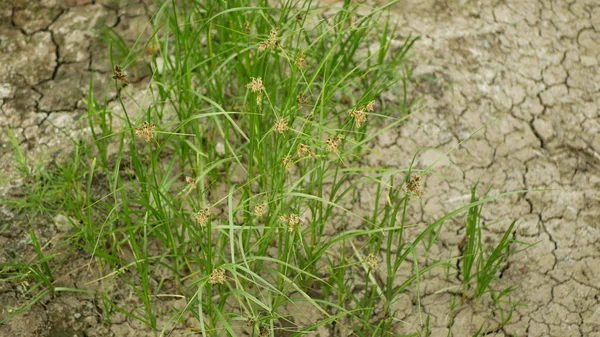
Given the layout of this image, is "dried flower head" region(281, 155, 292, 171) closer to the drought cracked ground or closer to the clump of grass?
the clump of grass

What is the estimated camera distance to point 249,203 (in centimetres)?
279

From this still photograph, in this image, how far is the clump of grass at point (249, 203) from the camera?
2492 millimetres

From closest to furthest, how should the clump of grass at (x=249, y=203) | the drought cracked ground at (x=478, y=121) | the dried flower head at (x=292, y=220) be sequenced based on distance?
the dried flower head at (x=292, y=220) < the clump of grass at (x=249, y=203) < the drought cracked ground at (x=478, y=121)

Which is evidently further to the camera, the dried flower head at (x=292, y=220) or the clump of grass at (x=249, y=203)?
the clump of grass at (x=249, y=203)

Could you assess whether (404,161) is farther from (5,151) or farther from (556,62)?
(5,151)

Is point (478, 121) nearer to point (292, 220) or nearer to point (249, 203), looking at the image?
point (249, 203)

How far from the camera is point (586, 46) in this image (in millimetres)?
3756

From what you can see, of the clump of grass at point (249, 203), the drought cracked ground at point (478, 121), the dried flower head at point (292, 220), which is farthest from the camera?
the drought cracked ground at point (478, 121)

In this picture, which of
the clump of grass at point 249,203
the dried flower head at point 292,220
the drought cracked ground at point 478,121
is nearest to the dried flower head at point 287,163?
the clump of grass at point 249,203

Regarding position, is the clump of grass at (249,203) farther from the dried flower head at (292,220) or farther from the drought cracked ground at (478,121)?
the drought cracked ground at (478,121)

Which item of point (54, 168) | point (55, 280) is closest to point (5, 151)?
point (54, 168)

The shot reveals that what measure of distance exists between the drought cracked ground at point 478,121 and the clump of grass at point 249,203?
133mm

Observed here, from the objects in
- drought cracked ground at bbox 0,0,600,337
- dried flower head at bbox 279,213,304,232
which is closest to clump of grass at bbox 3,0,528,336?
dried flower head at bbox 279,213,304,232

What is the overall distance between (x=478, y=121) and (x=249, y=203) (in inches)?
48.3
